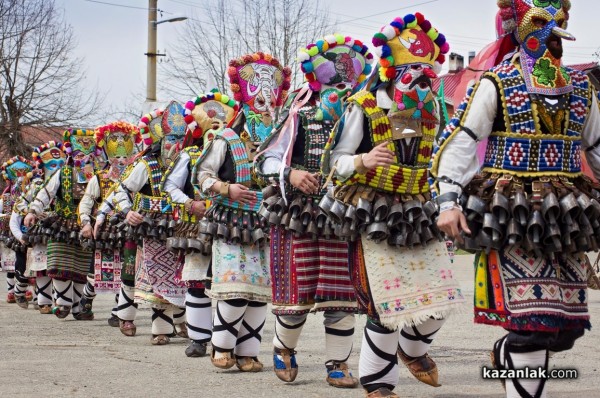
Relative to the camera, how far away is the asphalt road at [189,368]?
24.4 ft

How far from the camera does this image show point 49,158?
15422mm

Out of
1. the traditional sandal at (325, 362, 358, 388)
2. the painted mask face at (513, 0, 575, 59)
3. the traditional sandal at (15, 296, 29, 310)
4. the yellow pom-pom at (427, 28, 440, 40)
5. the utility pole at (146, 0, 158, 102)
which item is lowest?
the traditional sandal at (15, 296, 29, 310)

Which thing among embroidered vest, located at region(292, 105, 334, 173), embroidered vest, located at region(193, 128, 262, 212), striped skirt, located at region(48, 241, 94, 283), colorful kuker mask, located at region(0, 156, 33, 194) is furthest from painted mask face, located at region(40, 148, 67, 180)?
embroidered vest, located at region(292, 105, 334, 173)

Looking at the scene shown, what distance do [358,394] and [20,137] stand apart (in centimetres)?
3091

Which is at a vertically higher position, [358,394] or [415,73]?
[415,73]

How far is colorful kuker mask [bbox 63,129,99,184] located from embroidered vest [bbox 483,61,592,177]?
923cm

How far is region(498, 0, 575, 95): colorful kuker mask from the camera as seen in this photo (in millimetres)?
5387

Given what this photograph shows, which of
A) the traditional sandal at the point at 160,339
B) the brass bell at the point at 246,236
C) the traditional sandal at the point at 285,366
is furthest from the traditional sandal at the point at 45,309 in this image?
the traditional sandal at the point at 285,366

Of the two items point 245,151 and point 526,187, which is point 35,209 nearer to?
point 245,151

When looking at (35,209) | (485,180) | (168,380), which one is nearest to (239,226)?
(168,380)

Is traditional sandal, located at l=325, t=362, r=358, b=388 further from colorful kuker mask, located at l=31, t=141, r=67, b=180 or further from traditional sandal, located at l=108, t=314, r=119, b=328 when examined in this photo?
colorful kuker mask, located at l=31, t=141, r=67, b=180

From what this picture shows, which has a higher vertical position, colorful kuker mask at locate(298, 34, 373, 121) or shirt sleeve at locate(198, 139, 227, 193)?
colorful kuker mask at locate(298, 34, 373, 121)

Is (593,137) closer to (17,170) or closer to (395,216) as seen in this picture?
(395,216)

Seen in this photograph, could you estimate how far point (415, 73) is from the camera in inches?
261
